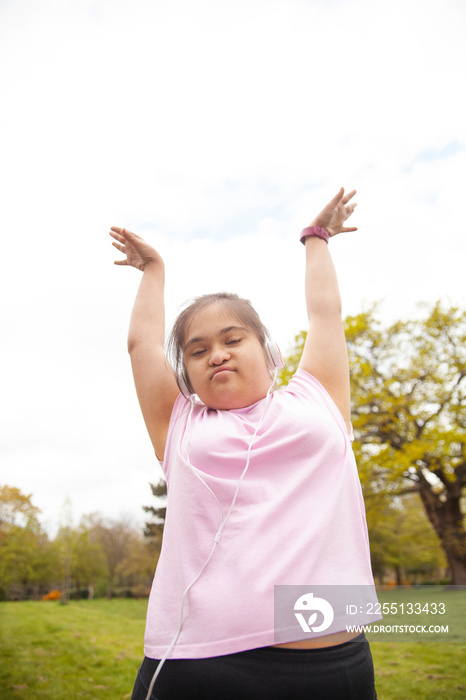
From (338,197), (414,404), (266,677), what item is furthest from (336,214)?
(414,404)

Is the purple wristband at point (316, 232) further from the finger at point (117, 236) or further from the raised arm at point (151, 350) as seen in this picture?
the finger at point (117, 236)

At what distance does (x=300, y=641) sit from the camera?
97 cm

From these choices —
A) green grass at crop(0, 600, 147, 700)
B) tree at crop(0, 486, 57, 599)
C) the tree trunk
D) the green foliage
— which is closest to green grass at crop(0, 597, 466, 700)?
green grass at crop(0, 600, 147, 700)

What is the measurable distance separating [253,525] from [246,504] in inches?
2.4

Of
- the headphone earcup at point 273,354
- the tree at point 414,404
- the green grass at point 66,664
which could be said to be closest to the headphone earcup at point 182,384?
the headphone earcup at point 273,354

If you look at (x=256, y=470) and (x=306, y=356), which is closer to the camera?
(x=256, y=470)

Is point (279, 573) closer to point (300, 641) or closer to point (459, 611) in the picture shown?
point (300, 641)

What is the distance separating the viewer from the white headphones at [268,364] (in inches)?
57.4

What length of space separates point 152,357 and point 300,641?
87cm

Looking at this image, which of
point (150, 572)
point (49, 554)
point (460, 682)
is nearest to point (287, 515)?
point (460, 682)

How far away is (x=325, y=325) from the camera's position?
4.78 ft

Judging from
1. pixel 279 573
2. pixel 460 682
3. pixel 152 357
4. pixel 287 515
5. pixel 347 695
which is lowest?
pixel 460 682

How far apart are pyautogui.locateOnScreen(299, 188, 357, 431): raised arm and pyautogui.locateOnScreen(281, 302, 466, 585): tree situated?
425 inches

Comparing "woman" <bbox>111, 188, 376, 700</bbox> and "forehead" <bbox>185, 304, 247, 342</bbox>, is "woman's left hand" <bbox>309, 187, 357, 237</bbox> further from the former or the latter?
"forehead" <bbox>185, 304, 247, 342</bbox>
